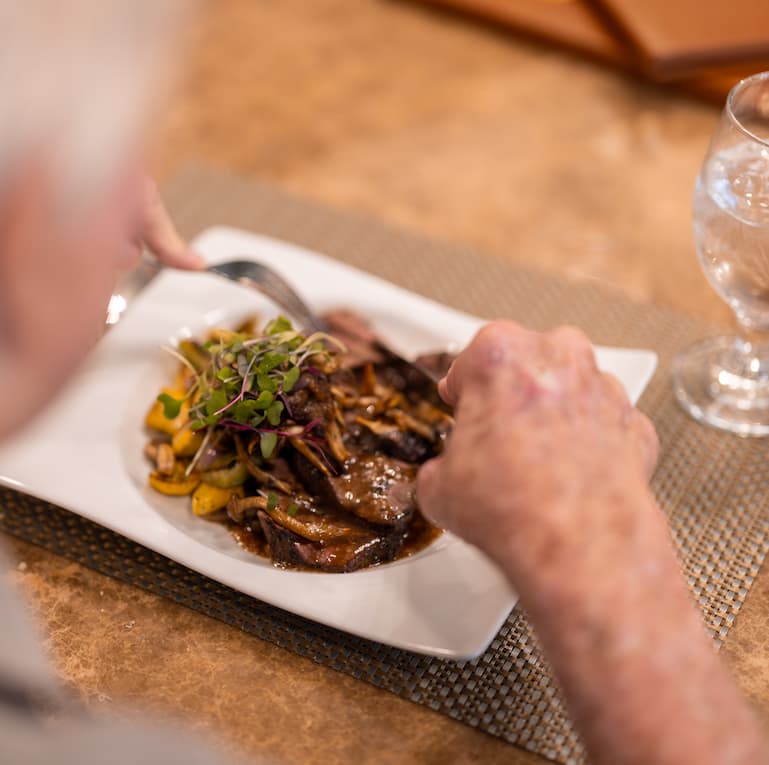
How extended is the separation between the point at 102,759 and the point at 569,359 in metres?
0.54

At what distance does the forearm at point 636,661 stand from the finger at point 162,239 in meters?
0.76

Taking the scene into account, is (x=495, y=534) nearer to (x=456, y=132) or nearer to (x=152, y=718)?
(x=152, y=718)

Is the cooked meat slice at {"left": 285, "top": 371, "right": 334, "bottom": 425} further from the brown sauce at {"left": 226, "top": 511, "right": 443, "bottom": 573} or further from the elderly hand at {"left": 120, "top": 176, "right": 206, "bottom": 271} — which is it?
the elderly hand at {"left": 120, "top": 176, "right": 206, "bottom": 271}

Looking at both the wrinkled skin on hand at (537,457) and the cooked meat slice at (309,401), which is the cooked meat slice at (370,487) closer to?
the cooked meat slice at (309,401)

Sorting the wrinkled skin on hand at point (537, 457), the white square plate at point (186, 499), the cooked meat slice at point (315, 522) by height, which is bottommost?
the cooked meat slice at point (315, 522)

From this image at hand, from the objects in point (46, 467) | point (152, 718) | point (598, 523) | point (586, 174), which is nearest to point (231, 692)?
point (152, 718)

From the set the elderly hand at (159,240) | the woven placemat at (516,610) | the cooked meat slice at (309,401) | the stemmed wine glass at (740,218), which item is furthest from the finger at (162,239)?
the stemmed wine glass at (740,218)

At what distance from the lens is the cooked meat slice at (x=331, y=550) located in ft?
3.67

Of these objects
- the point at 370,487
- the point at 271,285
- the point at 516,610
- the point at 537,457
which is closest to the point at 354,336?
the point at 271,285

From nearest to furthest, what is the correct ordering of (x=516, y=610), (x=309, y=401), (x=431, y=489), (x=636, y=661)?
(x=636, y=661) → (x=431, y=489) → (x=516, y=610) → (x=309, y=401)

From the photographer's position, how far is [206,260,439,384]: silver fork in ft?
4.66

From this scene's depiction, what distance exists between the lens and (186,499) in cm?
124

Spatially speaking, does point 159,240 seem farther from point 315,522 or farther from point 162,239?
point 315,522

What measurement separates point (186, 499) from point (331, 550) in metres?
0.22
